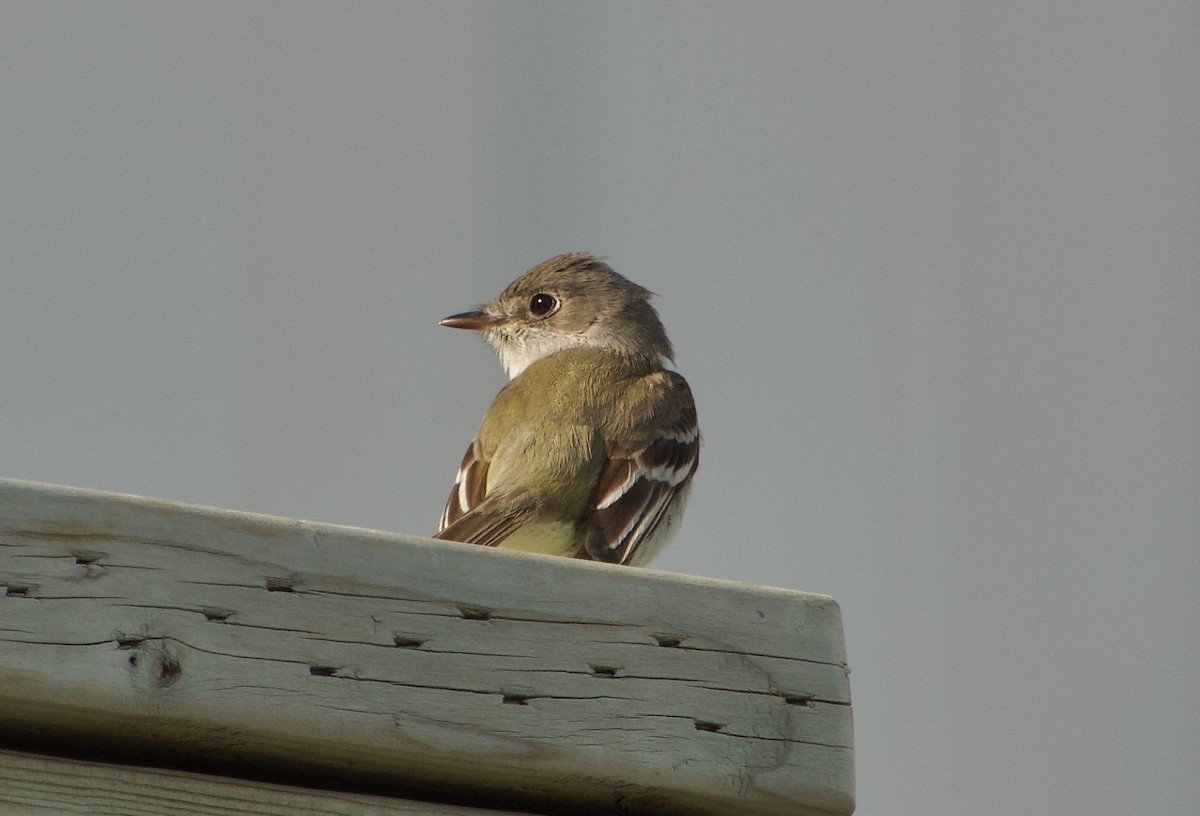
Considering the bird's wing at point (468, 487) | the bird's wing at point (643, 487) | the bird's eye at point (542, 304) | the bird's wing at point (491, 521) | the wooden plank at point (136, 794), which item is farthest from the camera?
the bird's eye at point (542, 304)

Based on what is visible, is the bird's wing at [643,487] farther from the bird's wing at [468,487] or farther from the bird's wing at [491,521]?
the bird's wing at [468,487]

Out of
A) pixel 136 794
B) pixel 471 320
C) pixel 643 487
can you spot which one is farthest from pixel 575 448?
pixel 136 794

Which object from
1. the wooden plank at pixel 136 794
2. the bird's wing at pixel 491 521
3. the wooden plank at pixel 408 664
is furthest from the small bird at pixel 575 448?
the wooden plank at pixel 136 794

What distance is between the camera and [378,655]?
6.55 feet

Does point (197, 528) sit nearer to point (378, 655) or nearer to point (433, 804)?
point (378, 655)

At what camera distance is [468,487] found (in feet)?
15.8

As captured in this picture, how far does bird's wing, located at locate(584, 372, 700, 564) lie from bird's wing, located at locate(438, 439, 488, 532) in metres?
0.38

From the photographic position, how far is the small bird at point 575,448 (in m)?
4.53

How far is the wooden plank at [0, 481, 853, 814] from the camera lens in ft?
6.14

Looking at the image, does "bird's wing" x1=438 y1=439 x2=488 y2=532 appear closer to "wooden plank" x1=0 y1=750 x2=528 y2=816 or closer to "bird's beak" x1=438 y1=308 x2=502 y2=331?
"bird's beak" x1=438 y1=308 x2=502 y2=331

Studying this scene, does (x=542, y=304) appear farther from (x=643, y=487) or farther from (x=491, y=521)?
(x=491, y=521)

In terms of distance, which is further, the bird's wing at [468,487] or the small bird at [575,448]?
the bird's wing at [468,487]

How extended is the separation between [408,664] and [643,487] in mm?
2739

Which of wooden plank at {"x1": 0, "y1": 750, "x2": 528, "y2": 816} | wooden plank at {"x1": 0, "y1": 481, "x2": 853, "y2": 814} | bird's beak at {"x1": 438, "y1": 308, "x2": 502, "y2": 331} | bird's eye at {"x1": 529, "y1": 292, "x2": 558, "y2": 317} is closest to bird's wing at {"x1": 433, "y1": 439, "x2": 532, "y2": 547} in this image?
bird's beak at {"x1": 438, "y1": 308, "x2": 502, "y2": 331}
